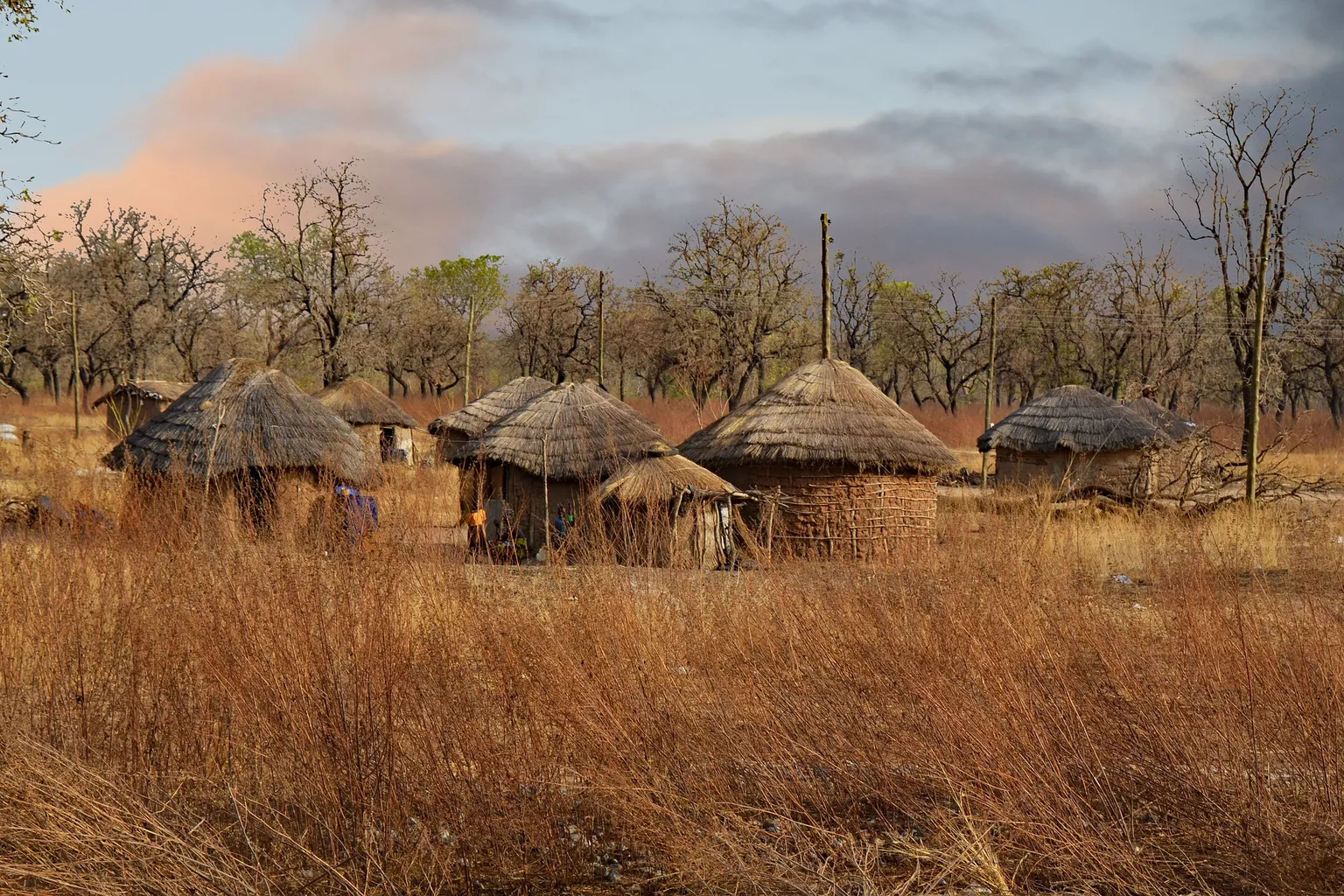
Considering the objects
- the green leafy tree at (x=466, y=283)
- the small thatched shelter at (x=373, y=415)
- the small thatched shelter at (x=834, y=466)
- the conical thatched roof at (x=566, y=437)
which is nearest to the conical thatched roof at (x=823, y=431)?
the small thatched shelter at (x=834, y=466)

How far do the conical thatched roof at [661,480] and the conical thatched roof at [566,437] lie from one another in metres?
0.59

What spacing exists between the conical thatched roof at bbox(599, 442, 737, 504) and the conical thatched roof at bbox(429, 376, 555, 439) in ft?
28.2

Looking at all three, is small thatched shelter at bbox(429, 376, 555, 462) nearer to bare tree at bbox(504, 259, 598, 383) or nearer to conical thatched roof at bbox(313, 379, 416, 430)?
conical thatched roof at bbox(313, 379, 416, 430)

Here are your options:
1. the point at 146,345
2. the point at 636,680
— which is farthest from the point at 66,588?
the point at 146,345

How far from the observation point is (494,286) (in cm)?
5372

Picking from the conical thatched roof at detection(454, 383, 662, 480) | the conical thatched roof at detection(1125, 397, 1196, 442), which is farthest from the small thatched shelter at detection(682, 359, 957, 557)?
the conical thatched roof at detection(1125, 397, 1196, 442)

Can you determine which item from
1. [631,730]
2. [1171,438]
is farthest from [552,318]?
[631,730]

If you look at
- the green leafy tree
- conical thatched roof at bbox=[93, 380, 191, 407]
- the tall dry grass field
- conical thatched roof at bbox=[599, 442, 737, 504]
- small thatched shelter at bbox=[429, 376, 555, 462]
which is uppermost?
the green leafy tree

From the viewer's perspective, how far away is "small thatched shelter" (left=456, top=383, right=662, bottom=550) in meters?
13.4

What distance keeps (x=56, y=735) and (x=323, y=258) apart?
30.2 metres

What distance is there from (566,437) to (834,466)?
131 inches

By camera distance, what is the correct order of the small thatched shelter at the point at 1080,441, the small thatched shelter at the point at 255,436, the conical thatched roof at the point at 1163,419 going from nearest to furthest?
the small thatched shelter at the point at 255,436 < the small thatched shelter at the point at 1080,441 < the conical thatched roof at the point at 1163,419

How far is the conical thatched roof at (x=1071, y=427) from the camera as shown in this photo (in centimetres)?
1916

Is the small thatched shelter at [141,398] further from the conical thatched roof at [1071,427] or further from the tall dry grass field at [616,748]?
the tall dry grass field at [616,748]
